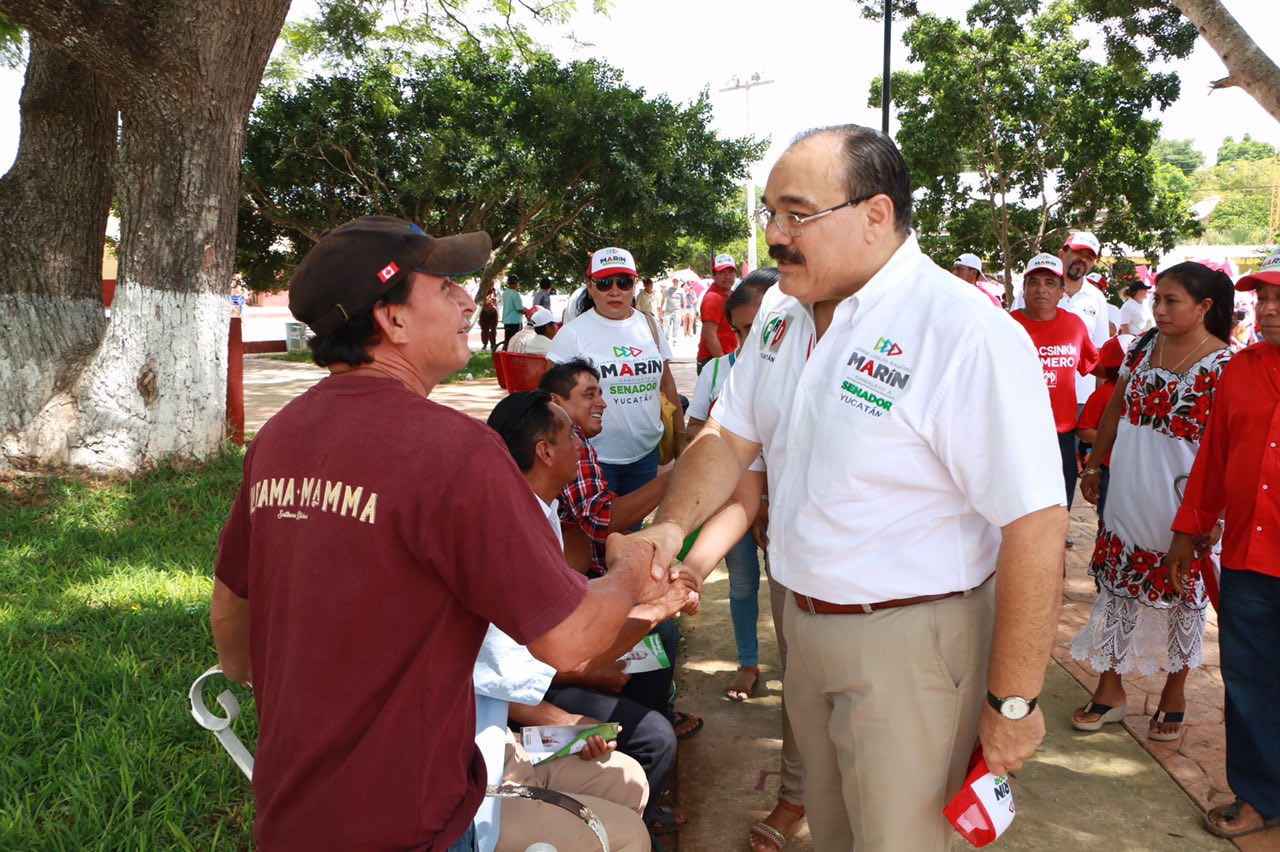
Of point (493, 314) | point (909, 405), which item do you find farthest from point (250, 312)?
point (909, 405)

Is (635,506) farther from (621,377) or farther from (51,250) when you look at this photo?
(51,250)

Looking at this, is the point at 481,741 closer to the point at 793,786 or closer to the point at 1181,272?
the point at 793,786

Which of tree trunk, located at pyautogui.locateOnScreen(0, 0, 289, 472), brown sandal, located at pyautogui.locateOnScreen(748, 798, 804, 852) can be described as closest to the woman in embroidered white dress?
brown sandal, located at pyautogui.locateOnScreen(748, 798, 804, 852)

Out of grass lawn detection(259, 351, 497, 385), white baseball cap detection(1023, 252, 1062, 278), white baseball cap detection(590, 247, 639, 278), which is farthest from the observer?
grass lawn detection(259, 351, 497, 385)

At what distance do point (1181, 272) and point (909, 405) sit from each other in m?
2.66

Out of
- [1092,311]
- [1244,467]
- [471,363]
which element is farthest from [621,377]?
[471,363]

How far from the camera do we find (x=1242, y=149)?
12119 centimetres

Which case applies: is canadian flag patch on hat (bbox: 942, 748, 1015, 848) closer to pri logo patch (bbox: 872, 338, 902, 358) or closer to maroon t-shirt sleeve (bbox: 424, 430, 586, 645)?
pri logo patch (bbox: 872, 338, 902, 358)

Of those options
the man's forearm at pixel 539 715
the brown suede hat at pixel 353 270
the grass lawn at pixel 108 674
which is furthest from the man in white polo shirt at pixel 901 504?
the grass lawn at pixel 108 674

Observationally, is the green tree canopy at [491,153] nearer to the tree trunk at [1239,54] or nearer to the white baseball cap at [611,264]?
the tree trunk at [1239,54]

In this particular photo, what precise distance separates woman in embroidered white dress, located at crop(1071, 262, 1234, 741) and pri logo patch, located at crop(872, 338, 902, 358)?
8.26ft

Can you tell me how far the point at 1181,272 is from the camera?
3971 millimetres

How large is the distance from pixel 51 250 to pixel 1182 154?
14016 cm

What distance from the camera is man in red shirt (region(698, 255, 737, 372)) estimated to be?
24.6 feet
